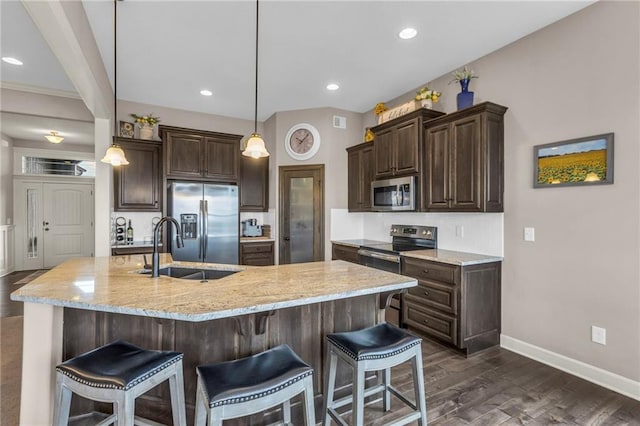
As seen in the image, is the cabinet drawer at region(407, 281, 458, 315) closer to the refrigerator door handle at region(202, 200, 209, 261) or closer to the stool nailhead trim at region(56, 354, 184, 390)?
the stool nailhead trim at region(56, 354, 184, 390)

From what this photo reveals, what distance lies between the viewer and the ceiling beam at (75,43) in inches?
73.2

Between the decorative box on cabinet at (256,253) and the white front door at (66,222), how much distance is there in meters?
5.07

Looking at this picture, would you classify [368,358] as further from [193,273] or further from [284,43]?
[284,43]

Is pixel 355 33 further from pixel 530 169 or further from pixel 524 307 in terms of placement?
pixel 524 307

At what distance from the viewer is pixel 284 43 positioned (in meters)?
3.05

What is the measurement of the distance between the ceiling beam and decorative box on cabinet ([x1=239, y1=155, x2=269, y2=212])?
2184mm

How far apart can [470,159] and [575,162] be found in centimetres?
80

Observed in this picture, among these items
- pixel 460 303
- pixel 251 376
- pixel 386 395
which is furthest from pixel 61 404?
pixel 460 303

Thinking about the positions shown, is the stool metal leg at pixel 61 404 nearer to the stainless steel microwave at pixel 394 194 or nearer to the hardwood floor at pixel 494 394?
the hardwood floor at pixel 494 394

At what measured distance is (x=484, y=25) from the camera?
Result: 276cm

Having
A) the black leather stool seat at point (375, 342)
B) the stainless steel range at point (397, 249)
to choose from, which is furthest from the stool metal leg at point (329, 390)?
→ the stainless steel range at point (397, 249)

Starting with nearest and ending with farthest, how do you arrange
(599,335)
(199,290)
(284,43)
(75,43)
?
(199,290) → (75,43) → (599,335) → (284,43)

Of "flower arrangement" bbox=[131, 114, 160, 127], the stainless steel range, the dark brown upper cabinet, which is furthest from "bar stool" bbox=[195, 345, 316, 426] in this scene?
"flower arrangement" bbox=[131, 114, 160, 127]

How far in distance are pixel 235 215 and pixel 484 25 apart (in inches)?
149
